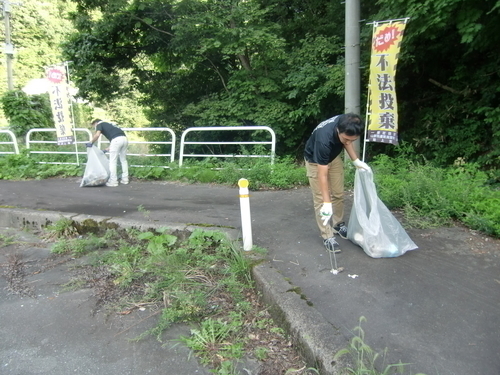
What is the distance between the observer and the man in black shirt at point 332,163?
3.37 metres

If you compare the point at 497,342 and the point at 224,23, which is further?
the point at 224,23

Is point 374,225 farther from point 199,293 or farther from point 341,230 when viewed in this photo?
point 199,293

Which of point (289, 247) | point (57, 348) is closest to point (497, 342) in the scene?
point (289, 247)

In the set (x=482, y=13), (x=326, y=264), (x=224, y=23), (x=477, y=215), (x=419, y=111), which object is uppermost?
(x=224, y=23)

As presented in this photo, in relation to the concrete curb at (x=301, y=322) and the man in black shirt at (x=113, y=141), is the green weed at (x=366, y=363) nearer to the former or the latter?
the concrete curb at (x=301, y=322)

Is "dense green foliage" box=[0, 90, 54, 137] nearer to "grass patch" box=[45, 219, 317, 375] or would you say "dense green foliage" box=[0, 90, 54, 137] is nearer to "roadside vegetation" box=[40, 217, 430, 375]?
"roadside vegetation" box=[40, 217, 430, 375]

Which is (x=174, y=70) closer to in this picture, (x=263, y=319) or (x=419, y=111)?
(x=419, y=111)

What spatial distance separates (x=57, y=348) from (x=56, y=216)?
3050 millimetres

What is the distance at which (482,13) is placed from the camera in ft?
18.5

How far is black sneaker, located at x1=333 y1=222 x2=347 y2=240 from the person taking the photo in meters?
4.07

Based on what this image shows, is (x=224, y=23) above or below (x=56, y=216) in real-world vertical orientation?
above

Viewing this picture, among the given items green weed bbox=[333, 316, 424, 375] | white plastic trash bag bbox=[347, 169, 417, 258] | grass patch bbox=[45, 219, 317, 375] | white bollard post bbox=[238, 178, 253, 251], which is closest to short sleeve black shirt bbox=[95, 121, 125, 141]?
grass patch bbox=[45, 219, 317, 375]

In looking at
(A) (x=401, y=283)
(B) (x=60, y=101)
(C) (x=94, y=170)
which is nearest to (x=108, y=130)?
(C) (x=94, y=170)

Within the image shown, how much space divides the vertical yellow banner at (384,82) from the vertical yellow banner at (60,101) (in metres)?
6.98
